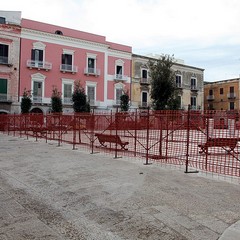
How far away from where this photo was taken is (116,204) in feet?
16.7

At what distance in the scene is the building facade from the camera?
32906 millimetres

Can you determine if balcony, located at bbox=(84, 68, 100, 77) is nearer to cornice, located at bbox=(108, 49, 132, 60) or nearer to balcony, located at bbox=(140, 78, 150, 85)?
cornice, located at bbox=(108, 49, 132, 60)

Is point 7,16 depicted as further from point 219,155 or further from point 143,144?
point 219,155

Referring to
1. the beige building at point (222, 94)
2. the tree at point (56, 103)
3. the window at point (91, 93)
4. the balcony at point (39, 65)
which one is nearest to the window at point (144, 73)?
the window at point (91, 93)

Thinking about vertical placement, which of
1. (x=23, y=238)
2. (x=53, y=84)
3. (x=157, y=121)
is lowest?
(x=23, y=238)

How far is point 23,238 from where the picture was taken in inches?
149

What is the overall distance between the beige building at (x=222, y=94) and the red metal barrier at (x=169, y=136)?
143 feet

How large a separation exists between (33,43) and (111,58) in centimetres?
1056

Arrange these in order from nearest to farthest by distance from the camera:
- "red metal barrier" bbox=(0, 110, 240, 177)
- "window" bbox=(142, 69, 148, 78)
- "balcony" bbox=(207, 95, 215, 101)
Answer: "red metal barrier" bbox=(0, 110, 240, 177) < "window" bbox=(142, 69, 148, 78) < "balcony" bbox=(207, 95, 215, 101)

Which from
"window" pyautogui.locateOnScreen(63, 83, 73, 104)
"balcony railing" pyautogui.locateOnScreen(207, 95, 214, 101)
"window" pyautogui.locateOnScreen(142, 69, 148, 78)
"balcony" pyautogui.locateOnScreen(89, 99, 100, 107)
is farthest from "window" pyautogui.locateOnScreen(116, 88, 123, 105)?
"balcony railing" pyautogui.locateOnScreen(207, 95, 214, 101)

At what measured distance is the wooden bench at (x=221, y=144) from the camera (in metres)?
8.37

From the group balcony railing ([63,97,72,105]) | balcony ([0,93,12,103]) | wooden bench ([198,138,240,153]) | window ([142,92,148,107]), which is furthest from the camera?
window ([142,92,148,107])

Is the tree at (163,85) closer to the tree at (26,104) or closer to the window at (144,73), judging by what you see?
the window at (144,73)

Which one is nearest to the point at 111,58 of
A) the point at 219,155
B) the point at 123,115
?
the point at 123,115
